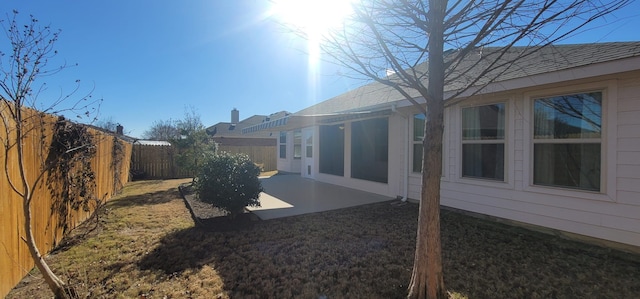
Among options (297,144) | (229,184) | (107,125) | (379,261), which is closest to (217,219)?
(229,184)

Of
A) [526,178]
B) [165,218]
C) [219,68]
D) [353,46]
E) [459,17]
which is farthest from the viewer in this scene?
[219,68]

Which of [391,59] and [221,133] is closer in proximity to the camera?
[391,59]

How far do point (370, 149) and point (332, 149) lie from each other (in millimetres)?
2446

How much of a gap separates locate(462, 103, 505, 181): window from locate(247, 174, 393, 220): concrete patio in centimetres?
260

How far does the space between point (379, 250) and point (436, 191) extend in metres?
1.97

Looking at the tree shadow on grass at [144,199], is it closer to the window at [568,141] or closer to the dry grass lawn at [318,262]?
the dry grass lawn at [318,262]

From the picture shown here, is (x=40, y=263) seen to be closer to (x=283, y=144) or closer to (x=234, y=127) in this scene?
(x=283, y=144)

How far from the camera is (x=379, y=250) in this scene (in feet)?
14.3

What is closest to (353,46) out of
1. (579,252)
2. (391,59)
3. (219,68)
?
(391,59)

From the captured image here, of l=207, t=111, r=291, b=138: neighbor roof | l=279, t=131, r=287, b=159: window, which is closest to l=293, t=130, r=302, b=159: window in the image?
l=279, t=131, r=287, b=159: window

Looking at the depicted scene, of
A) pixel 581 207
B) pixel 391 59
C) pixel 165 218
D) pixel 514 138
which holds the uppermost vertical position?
pixel 391 59

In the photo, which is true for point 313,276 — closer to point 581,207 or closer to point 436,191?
point 436,191

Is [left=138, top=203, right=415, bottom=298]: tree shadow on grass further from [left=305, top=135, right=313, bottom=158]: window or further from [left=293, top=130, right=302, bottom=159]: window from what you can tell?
[left=293, top=130, right=302, bottom=159]: window

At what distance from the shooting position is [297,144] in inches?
604
